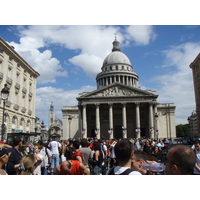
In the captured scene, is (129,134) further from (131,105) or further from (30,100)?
(30,100)

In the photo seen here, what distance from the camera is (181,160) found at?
2729 millimetres

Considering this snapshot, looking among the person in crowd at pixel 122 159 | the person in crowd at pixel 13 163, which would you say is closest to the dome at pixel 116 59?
the person in crowd at pixel 13 163

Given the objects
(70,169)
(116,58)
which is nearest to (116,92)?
(116,58)

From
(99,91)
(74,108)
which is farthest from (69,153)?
(74,108)

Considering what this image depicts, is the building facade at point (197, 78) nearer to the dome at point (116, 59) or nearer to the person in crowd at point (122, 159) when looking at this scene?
the dome at point (116, 59)

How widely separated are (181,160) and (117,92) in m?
52.2

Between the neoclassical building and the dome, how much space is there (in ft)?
89.5

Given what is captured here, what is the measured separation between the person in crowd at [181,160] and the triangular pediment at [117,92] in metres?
51.7

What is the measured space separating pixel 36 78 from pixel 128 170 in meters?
40.9

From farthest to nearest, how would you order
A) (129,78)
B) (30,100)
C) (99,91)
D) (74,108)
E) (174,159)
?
(129,78) → (74,108) → (99,91) → (30,100) → (174,159)

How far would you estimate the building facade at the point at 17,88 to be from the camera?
1147 inches

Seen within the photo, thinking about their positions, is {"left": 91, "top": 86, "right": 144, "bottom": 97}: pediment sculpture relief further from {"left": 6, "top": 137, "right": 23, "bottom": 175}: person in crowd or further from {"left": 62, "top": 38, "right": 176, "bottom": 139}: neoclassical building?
{"left": 6, "top": 137, "right": 23, "bottom": 175}: person in crowd

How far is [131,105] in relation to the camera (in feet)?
189

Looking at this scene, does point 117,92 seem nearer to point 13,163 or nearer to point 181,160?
point 13,163
